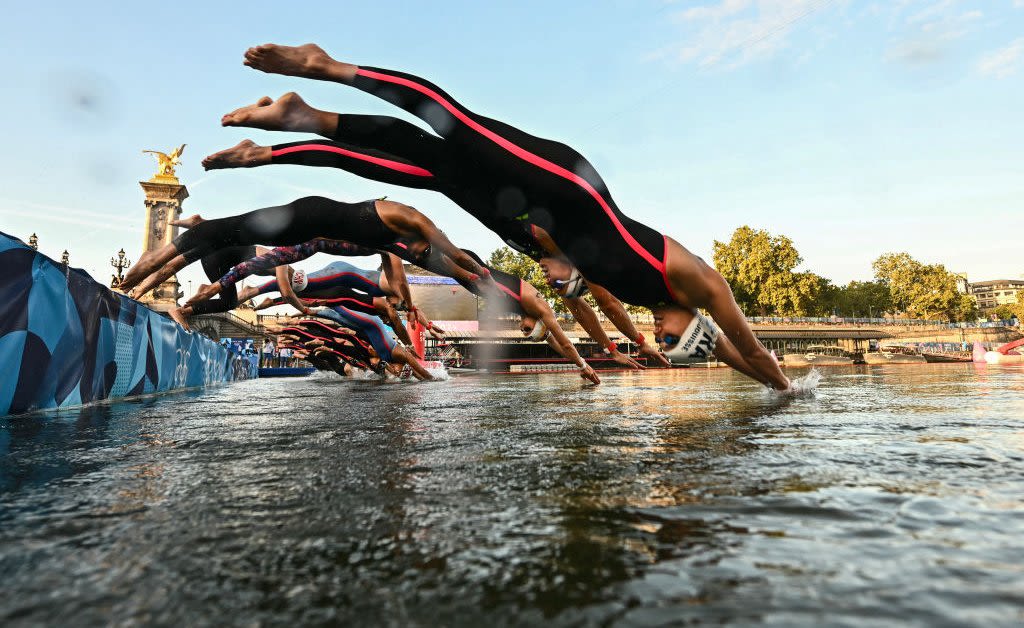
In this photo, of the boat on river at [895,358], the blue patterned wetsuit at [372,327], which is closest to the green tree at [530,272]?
the boat on river at [895,358]

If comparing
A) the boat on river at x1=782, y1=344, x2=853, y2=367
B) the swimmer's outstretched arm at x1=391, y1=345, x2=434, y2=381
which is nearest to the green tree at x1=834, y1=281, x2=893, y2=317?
the boat on river at x1=782, y1=344, x2=853, y2=367

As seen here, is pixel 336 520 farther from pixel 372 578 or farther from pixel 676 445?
pixel 676 445

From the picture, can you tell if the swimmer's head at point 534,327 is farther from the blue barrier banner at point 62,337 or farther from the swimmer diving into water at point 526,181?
the blue barrier banner at point 62,337

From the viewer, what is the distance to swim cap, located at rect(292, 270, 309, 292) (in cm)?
1122

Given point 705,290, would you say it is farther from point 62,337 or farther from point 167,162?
point 167,162

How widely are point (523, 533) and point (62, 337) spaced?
590cm

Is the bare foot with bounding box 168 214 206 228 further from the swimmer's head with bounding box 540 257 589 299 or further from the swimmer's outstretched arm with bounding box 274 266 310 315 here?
the swimmer's head with bounding box 540 257 589 299

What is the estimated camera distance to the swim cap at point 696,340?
4.62 m

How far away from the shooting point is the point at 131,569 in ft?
3.18

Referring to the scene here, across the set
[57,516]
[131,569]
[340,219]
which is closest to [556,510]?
[131,569]

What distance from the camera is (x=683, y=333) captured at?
182 inches

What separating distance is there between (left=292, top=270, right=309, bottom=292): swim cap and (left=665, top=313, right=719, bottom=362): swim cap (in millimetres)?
8611

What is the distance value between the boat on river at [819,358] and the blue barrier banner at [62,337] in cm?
3862

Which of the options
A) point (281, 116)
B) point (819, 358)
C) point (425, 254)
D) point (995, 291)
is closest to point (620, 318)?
point (425, 254)
